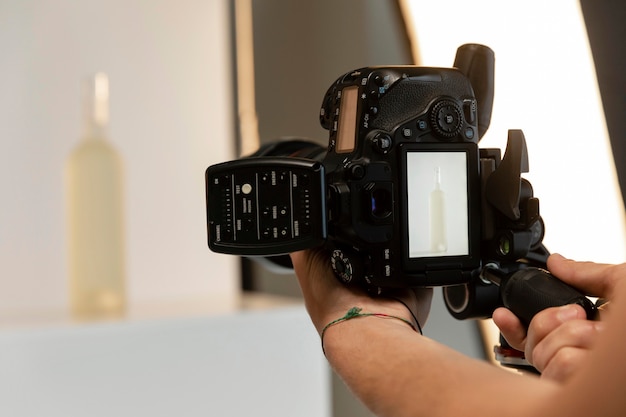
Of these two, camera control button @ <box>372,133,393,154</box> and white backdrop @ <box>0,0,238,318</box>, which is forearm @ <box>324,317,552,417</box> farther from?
white backdrop @ <box>0,0,238,318</box>

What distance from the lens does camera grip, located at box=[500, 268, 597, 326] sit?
15.7 inches

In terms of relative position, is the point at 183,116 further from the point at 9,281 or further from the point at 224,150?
the point at 9,281

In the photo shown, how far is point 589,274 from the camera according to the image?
42 centimetres

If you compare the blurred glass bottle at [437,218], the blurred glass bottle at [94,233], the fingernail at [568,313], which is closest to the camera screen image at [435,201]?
the blurred glass bottle at [437,218]

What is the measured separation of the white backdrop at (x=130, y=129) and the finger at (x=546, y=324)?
75 centimetres

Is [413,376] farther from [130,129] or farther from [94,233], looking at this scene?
[130,129]

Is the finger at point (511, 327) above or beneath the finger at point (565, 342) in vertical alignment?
beneath

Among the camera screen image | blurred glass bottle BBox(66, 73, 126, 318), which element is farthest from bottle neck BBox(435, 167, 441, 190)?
blurred glass bottle BBox(66, 73, 126, 318)

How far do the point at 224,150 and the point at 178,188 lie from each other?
108 millimetres

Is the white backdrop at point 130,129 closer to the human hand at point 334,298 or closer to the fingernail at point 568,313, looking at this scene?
the human hand at point 334,298

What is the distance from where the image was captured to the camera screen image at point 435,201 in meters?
0.47

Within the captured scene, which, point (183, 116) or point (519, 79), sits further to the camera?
point (183, 116)

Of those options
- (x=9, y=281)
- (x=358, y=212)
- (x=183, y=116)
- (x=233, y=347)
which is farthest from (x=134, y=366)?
(x=358, y=212)

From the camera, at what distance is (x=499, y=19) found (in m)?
0.78
